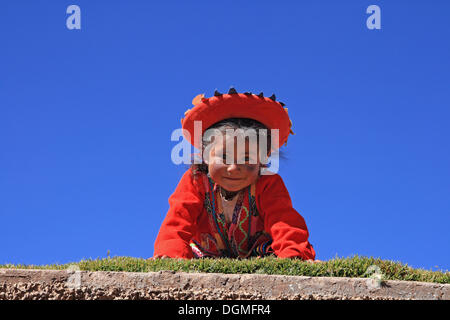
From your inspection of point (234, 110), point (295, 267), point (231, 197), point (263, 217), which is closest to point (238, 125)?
point (234, 110)

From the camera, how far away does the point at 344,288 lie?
3451 mm

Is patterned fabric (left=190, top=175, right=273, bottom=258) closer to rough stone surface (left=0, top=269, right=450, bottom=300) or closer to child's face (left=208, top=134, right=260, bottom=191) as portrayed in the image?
child's face (left=208, top=134, right=260, bottom=191)

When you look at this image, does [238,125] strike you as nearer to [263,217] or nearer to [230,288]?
[263,217]

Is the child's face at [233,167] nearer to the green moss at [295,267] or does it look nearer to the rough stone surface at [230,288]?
the green moss at [295,267]

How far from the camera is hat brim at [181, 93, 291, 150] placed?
484 centimetres

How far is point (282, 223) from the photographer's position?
4758mm

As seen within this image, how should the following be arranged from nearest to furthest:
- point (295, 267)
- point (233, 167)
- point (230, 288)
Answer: point (230, 288)
point (295, 267)
point (233, 167)

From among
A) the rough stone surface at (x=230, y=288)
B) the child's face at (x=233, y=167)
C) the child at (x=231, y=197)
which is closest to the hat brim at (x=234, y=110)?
the child at (x=231, y=197)

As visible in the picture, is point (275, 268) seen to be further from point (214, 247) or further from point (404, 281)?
point (214, 247)

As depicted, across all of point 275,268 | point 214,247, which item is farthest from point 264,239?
point 275,268

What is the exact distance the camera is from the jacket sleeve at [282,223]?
15.0 ft

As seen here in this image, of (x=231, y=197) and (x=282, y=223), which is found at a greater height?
(x=231, y=197)

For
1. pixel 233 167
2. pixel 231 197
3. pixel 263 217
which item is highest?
pixel 233 167
